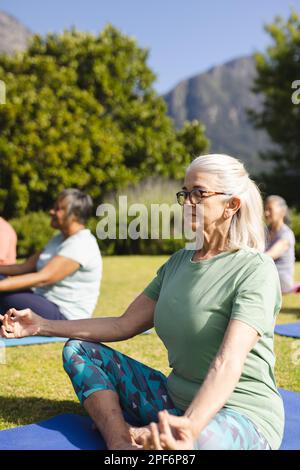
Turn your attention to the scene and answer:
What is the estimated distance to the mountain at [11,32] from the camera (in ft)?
466

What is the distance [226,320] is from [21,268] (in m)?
3.67

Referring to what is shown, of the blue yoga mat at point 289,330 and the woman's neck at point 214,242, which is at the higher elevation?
the woman's neck at point 214,242

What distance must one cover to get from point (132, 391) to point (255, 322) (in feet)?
3.11

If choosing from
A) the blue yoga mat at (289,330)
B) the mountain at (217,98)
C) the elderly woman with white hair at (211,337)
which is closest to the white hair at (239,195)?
the elderly woman with white hair at (211,337)

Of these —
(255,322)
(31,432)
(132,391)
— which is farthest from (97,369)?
(255,322)

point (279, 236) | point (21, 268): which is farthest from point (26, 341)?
point (279, 236)

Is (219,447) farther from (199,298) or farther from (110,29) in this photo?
(110,29)

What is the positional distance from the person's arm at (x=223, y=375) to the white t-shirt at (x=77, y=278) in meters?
3.10

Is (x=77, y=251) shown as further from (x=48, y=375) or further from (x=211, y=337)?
(x=211, y=337)

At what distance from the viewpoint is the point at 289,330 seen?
6535mm

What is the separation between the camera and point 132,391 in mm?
3166

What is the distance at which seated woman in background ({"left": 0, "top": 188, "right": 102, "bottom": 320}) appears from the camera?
5.43 m

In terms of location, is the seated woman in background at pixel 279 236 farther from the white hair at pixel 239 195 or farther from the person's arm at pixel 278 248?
the white hair at pixel 239 195
